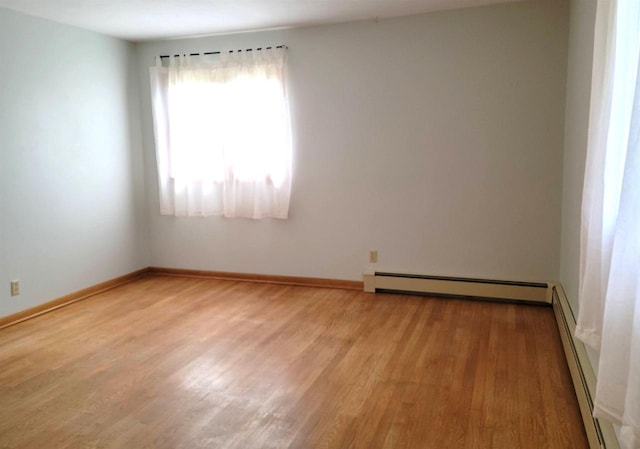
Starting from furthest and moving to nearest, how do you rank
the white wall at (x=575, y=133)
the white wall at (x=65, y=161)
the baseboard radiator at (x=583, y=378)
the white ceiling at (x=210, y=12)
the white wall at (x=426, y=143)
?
the white wall at (x=426, y=143) < the white wall at (x=65, y=161) < the white ceiling at (x=210, y=12) < the white wall at (x=575, y=133) < the baseboard radiator at (x=583, y=378)

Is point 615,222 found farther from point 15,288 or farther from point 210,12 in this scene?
point 15,288

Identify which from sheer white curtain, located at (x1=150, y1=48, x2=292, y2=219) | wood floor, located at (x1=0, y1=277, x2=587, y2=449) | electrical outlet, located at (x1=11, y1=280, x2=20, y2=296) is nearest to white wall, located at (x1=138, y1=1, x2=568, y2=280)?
sheer white curtain, located at (x1=150, y1=48, x2=292, y2=219)

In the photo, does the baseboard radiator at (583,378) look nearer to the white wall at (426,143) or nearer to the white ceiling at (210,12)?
the white wall at (426,143)

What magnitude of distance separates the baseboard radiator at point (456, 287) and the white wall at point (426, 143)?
0.09 metres

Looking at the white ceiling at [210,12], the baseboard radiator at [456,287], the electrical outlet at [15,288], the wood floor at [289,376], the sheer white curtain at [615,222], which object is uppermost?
the white ceiling at [210,12]

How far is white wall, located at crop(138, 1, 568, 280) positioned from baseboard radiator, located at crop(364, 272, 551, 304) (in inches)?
3.4

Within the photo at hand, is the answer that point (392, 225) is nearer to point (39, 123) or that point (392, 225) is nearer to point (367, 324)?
point (367, 324)

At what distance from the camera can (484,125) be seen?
152 inches

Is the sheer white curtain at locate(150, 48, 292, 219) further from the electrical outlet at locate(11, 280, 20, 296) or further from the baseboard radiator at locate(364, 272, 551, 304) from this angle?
the electrical outlet at locate(11, 280, 20, 296)

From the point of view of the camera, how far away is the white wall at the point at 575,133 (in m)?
2.64

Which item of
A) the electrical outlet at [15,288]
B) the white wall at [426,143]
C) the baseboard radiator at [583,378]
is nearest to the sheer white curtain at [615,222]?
the baseboard radiator at [583,378]

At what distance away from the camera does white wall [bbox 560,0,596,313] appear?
2645 mm

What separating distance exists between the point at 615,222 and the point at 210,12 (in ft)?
11.2

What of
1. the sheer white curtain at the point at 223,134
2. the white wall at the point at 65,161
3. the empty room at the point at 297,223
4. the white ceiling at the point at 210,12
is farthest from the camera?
the sheer white curtain at the point at 223,134
